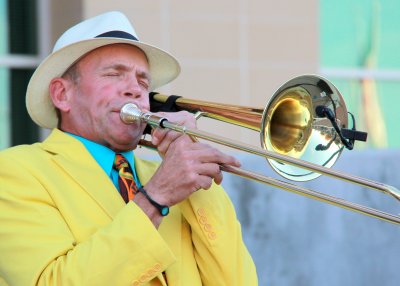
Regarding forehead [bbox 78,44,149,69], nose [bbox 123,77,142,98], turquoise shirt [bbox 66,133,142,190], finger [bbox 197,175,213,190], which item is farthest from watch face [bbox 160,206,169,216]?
forehead [bbox 78,44,149,69]

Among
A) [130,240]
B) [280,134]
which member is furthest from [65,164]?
[280,134]

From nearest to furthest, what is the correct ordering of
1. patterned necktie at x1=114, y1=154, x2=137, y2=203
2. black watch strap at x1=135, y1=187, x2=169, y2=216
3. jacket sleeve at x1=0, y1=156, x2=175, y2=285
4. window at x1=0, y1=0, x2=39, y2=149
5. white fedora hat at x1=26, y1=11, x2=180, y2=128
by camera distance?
jacket sleeve at x1=0, y1=156, x2=175, y2=285
black watch strap at x1=135, y1=187, x2=169, y2=216
patterned necktie at x1=114, y1=154, x2=137, y2=203
white fedora hat at x1=26, y1=11, x2=180, y2=128
window at x1=0, y1=0, x2=39, y2=149

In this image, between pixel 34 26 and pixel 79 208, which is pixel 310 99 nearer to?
pixel 79 208

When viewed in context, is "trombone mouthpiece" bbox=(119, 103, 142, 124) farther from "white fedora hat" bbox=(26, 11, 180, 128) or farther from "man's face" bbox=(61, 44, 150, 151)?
"white fedora hat" bbox=(26, 11, 180, 128)

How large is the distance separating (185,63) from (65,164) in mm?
2396

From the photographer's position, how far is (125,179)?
3586 millimetres

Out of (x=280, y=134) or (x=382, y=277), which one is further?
(x=382, y=277)

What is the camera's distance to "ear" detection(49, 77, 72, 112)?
3744 mm

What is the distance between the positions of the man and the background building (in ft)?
4.79

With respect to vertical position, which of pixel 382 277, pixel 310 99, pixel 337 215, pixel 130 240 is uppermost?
pixel 310 99

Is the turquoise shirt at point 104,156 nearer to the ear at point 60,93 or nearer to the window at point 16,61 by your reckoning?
the ear at point 60,93

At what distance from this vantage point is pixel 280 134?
Result: 3.65 metres

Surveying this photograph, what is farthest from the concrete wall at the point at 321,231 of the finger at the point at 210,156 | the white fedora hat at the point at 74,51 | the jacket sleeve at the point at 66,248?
the jacket sleeve at the point at 66,248

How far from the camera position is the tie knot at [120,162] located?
3.62 meters
